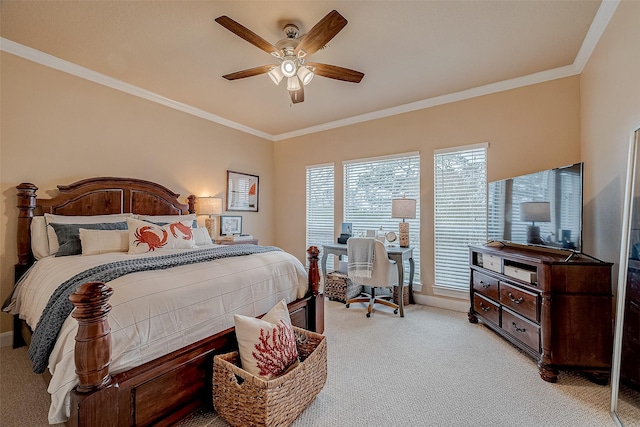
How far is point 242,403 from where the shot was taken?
1.47m

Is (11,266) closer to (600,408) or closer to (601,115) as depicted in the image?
(600,408)

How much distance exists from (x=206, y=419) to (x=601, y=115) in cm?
368

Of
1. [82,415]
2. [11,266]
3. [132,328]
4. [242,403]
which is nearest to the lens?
[82,415]

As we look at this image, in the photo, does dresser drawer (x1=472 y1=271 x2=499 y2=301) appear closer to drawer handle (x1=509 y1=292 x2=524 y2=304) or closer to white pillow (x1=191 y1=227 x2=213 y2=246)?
drawer handle (x1=509 y1=292 x2=524 y2=304)

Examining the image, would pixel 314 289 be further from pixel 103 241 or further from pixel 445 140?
pixel 445 140

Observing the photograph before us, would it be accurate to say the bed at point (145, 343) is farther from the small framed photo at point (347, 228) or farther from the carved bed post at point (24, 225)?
the small framed photo at point (347, 228)

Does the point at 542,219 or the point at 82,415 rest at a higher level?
the point at 542,219

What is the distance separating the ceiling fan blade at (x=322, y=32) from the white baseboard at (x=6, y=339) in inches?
137

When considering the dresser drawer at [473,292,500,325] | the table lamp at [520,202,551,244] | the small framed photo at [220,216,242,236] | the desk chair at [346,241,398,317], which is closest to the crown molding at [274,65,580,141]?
the table lamp at [520,202,551,244]

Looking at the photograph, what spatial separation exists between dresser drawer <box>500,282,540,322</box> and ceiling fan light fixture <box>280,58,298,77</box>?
2552 mm

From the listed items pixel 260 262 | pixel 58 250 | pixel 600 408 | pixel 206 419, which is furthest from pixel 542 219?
pixel 58 250

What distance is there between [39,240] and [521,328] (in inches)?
164

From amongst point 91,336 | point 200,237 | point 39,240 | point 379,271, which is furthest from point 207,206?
point 91,336

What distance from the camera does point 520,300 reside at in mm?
2289
